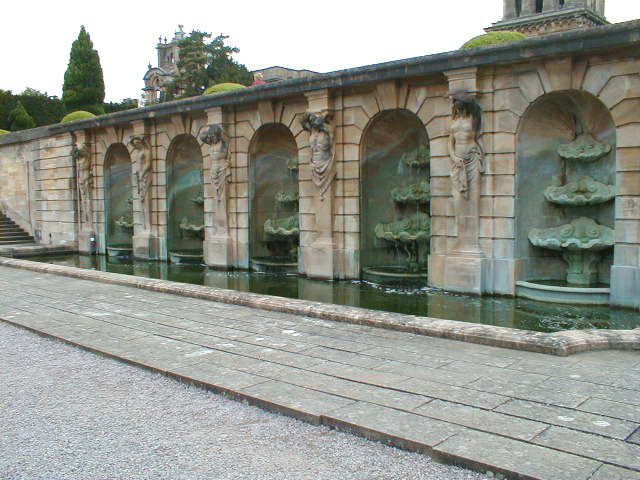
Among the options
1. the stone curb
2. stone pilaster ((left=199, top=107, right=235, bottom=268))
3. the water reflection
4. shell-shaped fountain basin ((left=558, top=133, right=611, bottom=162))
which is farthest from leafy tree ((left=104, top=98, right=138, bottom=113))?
the stone curb

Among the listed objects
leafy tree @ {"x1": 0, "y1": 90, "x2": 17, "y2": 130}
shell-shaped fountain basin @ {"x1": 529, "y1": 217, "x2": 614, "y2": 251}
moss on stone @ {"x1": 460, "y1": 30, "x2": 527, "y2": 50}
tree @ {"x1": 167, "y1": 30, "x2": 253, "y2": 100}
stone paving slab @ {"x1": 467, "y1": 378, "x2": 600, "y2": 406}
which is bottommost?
stone paving slab @ {"x1": 467, "y1": 378, "x2": 600, "y2": 406}

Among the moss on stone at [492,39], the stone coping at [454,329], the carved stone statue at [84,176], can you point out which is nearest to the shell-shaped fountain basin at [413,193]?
the moss on stone at [492,39]

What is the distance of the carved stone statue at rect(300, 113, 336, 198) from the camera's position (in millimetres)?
15578

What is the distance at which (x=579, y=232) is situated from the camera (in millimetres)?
12742

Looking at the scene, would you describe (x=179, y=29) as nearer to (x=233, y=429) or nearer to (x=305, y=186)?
(x=305, y=186)

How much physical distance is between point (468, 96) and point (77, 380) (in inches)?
358

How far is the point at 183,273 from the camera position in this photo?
18312 mm

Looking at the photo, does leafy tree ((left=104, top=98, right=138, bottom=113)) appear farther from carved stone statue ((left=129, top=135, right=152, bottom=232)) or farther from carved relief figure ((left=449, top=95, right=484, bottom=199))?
carved relief figure ((left=449, top=95, right=484, bottom=199))

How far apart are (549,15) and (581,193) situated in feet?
127

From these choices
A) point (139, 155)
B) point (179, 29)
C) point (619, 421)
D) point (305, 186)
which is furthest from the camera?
point (179, 29)

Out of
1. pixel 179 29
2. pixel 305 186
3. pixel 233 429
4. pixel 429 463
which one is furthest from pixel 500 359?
pixel 179 29

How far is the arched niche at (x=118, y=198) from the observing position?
24.6m

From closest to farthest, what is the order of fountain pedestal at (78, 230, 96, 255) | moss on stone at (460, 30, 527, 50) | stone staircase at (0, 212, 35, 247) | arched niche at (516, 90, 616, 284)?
arched niche at (516, 90, 616, 284), moss on stone at (460, 30, 527, 50), fountain pedestal at (78, 230, 96, 255), stone staircase at (0, 212, 35, 247)

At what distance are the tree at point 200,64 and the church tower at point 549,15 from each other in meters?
22.0
